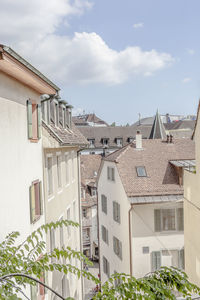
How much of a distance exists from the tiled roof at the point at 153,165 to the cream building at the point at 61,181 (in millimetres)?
3298

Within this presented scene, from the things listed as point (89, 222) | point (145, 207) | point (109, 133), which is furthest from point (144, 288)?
point (109, 133)

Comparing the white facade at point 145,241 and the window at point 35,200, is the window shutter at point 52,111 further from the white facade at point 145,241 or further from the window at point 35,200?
the white facade at point 145,241

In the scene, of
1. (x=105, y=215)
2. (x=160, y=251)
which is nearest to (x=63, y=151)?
(x=160, y=251)

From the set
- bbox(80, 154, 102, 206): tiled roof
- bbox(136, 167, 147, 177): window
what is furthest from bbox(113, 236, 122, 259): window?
bbox(80, 154, 102, 206): tiled roof

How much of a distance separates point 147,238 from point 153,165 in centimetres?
479

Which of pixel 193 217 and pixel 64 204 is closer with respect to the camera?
pixel 193 217

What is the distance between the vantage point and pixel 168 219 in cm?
1919

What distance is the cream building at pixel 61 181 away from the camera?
1170 cm

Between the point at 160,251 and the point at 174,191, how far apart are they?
3.62m

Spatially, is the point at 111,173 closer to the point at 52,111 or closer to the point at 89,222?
the point at 52,111

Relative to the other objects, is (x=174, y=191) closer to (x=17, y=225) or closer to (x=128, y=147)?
(x=128, y=147)

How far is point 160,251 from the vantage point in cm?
1889

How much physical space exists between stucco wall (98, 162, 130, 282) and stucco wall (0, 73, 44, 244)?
35.2 feet

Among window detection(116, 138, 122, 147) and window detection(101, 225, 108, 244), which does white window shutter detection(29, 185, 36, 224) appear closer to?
window detection(101, 225, 108, 244)
